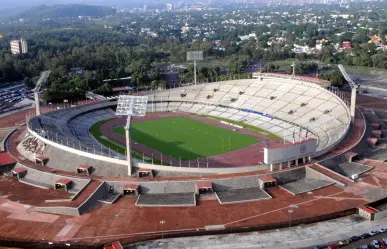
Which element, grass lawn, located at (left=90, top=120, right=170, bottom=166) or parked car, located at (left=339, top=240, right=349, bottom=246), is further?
grass lawn, located at (left=90, top=120, right=170, bottom=166)

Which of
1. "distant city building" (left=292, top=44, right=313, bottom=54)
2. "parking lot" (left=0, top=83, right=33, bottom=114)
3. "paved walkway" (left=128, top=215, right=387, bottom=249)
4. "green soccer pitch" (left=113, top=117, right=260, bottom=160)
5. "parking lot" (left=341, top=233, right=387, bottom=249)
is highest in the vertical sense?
"distant city building" (left=292, top=44, right=313, bottom=54)

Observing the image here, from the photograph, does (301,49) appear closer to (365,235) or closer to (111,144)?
(111,144)

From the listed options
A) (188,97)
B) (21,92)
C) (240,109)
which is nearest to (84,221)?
(240,109)

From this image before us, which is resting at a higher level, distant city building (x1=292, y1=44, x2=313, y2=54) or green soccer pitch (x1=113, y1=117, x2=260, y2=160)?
distant city building (x1=292, y1=44, x2=313, y2=54)

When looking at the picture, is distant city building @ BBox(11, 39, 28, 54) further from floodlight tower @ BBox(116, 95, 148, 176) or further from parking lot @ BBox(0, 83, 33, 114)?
floodlight tower @ BBox(116, 95, 148, 176)

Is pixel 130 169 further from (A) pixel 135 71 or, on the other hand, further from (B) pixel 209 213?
(A) pixel 135 71

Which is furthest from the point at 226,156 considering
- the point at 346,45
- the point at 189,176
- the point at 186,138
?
the point at 346,45

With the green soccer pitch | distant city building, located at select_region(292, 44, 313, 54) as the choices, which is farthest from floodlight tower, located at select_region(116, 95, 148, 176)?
distant city building, located at select_region(292, 44, 313, 54)
